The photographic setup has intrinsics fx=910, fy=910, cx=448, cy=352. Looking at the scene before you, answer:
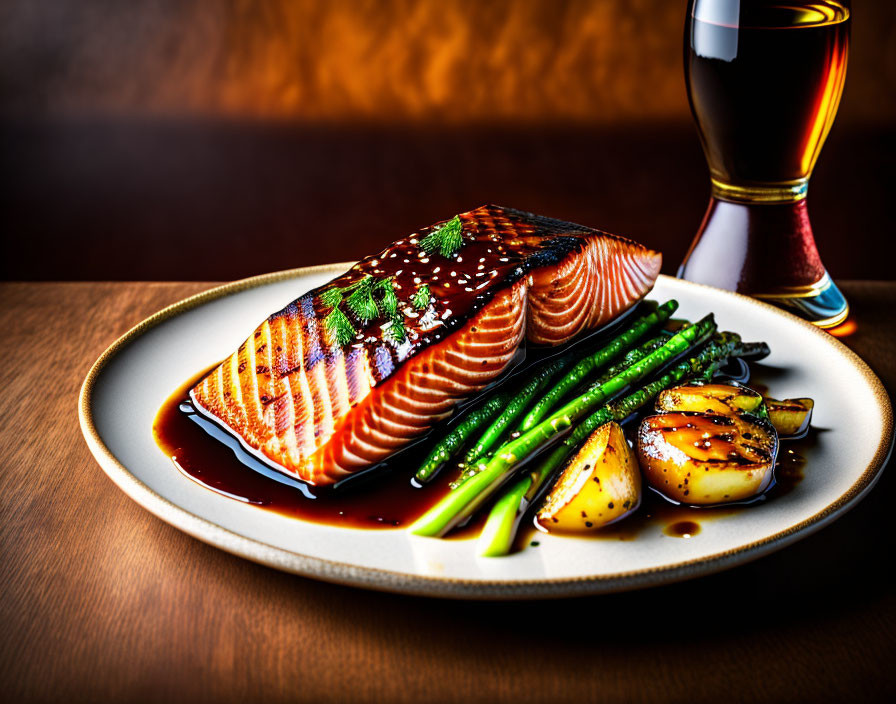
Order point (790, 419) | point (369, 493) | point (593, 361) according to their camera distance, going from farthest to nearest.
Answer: point (593, 361) → point (790, 419) → point (369, 493)

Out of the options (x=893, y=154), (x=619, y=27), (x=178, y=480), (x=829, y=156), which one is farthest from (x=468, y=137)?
(x=178, y=480)

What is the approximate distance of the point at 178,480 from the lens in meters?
1.59

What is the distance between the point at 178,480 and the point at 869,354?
1.67 m

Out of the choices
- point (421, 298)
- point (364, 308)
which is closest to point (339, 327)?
point (364, 308)

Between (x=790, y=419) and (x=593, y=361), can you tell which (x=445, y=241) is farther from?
(x=790, y=419)

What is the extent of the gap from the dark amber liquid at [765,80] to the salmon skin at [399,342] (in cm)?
46

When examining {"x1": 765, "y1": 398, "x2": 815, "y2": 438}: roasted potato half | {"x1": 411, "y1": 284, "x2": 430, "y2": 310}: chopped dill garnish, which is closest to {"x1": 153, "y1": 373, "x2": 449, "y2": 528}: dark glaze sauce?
{"x1": 411, "y1": 284, "x2": 430, "y2": 310}: chopped dill garnish

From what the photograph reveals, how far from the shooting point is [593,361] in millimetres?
1968

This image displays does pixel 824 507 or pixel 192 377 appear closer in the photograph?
pixel 824 507

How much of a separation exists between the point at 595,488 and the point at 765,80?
1241mm

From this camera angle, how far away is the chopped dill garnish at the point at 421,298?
1.81 meters

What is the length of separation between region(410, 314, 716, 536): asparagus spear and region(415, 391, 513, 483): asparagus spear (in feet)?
0.31

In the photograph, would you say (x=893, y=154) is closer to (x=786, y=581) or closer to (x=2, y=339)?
(x=786, y=581)

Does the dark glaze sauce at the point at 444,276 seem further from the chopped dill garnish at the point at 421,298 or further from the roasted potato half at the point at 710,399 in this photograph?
the roasted potato half at the point at 710,399
